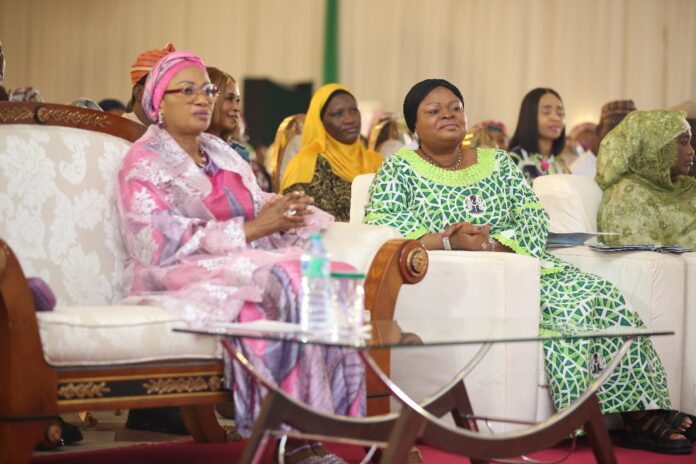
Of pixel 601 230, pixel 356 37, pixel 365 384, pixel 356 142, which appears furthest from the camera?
pixel 356 37

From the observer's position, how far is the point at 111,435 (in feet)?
12.6

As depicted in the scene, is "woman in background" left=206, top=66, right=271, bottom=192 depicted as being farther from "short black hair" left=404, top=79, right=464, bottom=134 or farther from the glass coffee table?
the glass coffee table

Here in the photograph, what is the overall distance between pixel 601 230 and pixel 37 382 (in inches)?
100.0

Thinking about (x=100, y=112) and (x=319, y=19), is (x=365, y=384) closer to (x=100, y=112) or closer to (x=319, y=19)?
(x=100, y=112)

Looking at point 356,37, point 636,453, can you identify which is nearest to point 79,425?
point 636,453

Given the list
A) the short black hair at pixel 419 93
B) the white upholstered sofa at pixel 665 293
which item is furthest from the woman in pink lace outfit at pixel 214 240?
the white upholstered sofa at pixel 665 293

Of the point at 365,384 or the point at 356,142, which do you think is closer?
the point at 365,384

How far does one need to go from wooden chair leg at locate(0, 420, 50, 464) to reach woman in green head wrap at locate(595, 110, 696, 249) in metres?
2.51

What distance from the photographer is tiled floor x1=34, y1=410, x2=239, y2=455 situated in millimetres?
3619

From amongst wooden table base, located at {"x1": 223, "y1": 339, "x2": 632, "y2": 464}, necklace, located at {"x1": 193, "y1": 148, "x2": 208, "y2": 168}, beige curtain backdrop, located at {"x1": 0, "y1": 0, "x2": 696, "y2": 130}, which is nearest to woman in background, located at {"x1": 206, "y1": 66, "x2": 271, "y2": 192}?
necklace, located at {"x1": 193, "y1": 148, "x2": 208, "y2": 168}

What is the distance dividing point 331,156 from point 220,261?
94.7 inches

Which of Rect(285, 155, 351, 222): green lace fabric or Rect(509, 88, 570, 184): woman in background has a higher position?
Rect(509, 88, 570, 184): woman in background

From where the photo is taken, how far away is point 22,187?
122 inches

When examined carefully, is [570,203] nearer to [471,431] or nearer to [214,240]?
[214,240]
